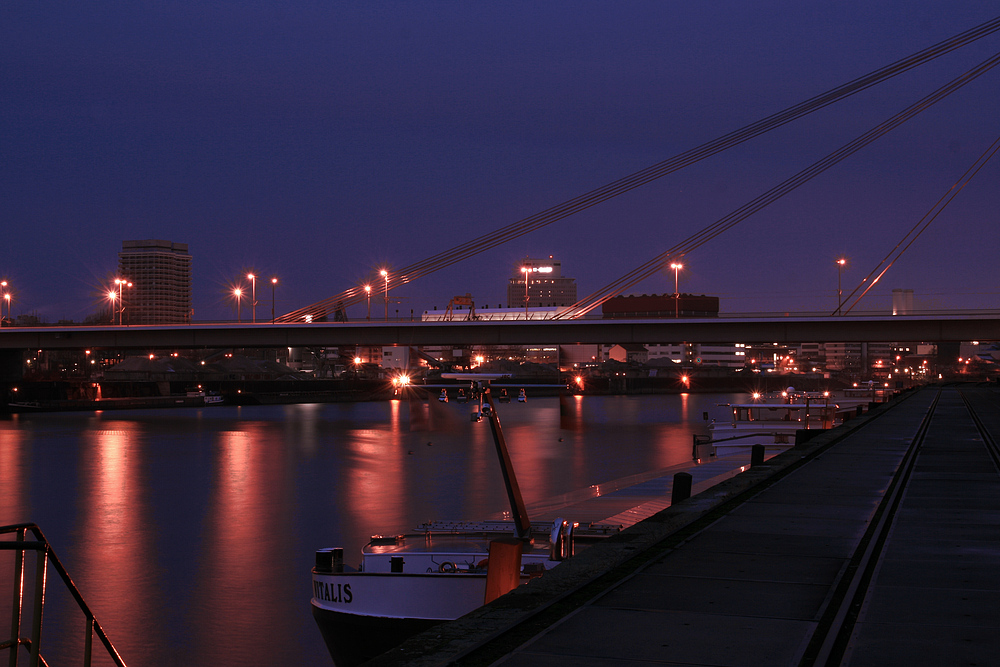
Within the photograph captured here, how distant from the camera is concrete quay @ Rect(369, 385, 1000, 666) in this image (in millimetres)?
6562

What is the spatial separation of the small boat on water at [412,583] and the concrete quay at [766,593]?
2500mm

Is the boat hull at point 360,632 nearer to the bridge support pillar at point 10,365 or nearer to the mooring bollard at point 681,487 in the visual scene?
the mooring bollard at point 681,487

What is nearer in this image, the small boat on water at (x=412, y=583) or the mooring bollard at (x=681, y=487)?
the small boat on water at (x=412, y=583)

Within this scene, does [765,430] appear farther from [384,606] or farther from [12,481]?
[384,606]

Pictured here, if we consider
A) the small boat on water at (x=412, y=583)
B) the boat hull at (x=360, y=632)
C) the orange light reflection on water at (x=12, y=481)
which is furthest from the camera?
the orange light reflection on water at (x=12, y=481)

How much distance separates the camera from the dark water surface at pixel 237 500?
1845 centimetres

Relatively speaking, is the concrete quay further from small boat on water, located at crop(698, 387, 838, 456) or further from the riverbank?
the riverbank

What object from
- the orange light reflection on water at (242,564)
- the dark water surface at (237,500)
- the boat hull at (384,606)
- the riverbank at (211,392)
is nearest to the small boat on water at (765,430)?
the dark water surface at (237,500)

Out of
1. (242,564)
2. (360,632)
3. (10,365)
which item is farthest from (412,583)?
(10,365)

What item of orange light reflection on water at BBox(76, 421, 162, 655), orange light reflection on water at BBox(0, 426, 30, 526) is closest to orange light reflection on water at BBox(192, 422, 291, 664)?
orange light reflection on water at BBox(76, 421, 162, 655)

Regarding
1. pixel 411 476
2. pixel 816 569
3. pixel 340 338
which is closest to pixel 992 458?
pixel 816 569

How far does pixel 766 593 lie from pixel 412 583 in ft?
24.7

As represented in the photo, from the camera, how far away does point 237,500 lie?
120 ft

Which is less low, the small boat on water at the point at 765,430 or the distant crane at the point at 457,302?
the distant crane at the point at 457,302
